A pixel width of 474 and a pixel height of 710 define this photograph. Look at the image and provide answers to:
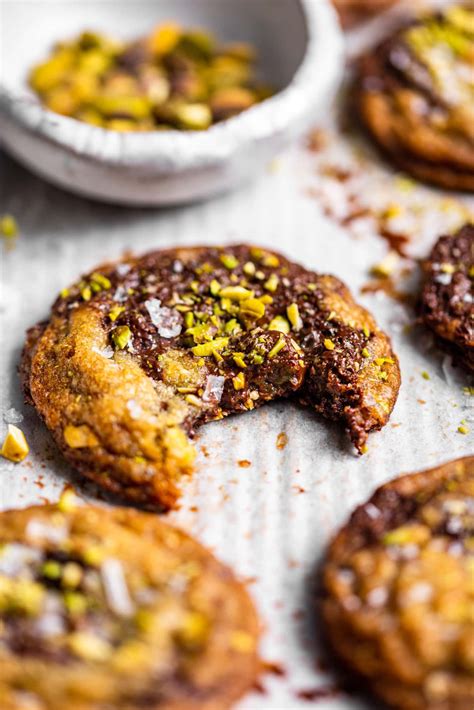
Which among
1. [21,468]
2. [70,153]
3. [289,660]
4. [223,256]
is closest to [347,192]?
[223,256]

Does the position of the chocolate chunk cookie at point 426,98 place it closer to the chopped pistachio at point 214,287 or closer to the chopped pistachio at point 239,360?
the chopped pistachio at point 214,287

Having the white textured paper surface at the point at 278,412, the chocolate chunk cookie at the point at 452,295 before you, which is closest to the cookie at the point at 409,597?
the white textured paper surface at the point at 278,412

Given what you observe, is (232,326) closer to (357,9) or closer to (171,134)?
(171,134)

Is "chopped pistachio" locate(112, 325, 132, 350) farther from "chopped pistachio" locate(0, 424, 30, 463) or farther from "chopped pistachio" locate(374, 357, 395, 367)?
"chopped pistachio" locate(374, 357, 395, 367)

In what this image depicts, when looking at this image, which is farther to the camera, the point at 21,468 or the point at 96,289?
the point at 96,289

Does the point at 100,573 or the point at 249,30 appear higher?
the point at 249,30

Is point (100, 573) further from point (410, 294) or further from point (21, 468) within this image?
point (410, 294)

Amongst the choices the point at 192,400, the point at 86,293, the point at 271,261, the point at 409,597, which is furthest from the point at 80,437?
the point at 409,597
